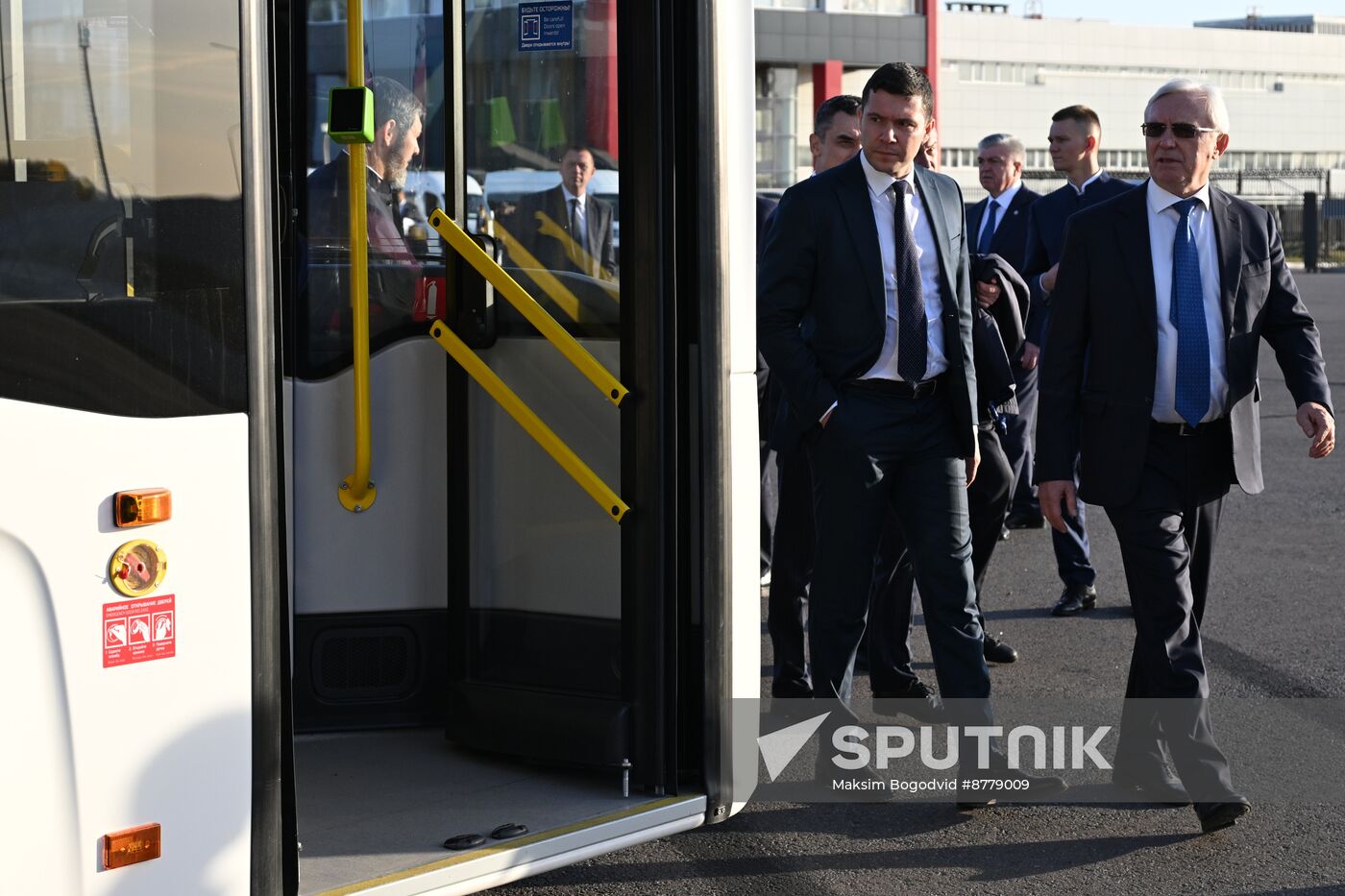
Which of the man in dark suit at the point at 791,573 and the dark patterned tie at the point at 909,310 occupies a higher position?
the dark patterned tie at the point at 909,310

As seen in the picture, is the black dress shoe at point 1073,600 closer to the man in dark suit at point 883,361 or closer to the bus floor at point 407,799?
the man in dark suit at point 883,361

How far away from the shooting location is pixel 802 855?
4395 millimetres

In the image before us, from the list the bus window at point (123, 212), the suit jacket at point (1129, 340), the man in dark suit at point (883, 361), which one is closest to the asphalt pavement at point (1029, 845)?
the man in dark suit at point (883, 361)

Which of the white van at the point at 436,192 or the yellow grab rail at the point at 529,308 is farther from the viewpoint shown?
the white van at the point at 436,192

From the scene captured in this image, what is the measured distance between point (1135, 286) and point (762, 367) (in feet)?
7.53

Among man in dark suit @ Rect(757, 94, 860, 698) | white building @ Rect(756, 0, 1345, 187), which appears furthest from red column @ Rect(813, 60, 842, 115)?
man in dark suit @ Rect(757, 94, 860, 698)

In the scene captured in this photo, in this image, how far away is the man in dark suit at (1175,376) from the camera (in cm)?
460

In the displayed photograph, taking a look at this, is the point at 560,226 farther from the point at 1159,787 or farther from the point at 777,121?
the point at 777,121

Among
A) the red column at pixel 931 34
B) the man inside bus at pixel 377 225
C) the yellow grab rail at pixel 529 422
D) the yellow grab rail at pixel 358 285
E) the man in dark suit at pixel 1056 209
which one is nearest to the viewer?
the yellow grab rail at pixel 529 422

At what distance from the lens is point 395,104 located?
4559 mm

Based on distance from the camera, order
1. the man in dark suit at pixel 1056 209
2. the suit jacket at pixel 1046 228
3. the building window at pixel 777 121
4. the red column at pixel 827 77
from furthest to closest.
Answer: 1. the red column at pixel 827 77
2. the building window at pixel 777 121
3. the suit jacket at pixel 1046 228
4. the man in dark suit at pixel 1056 209

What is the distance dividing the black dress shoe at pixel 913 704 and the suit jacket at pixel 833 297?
118 centimetres

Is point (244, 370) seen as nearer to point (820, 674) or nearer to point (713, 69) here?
point (713, 69)

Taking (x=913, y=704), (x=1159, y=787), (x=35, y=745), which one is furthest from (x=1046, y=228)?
(x=35, y=745)
